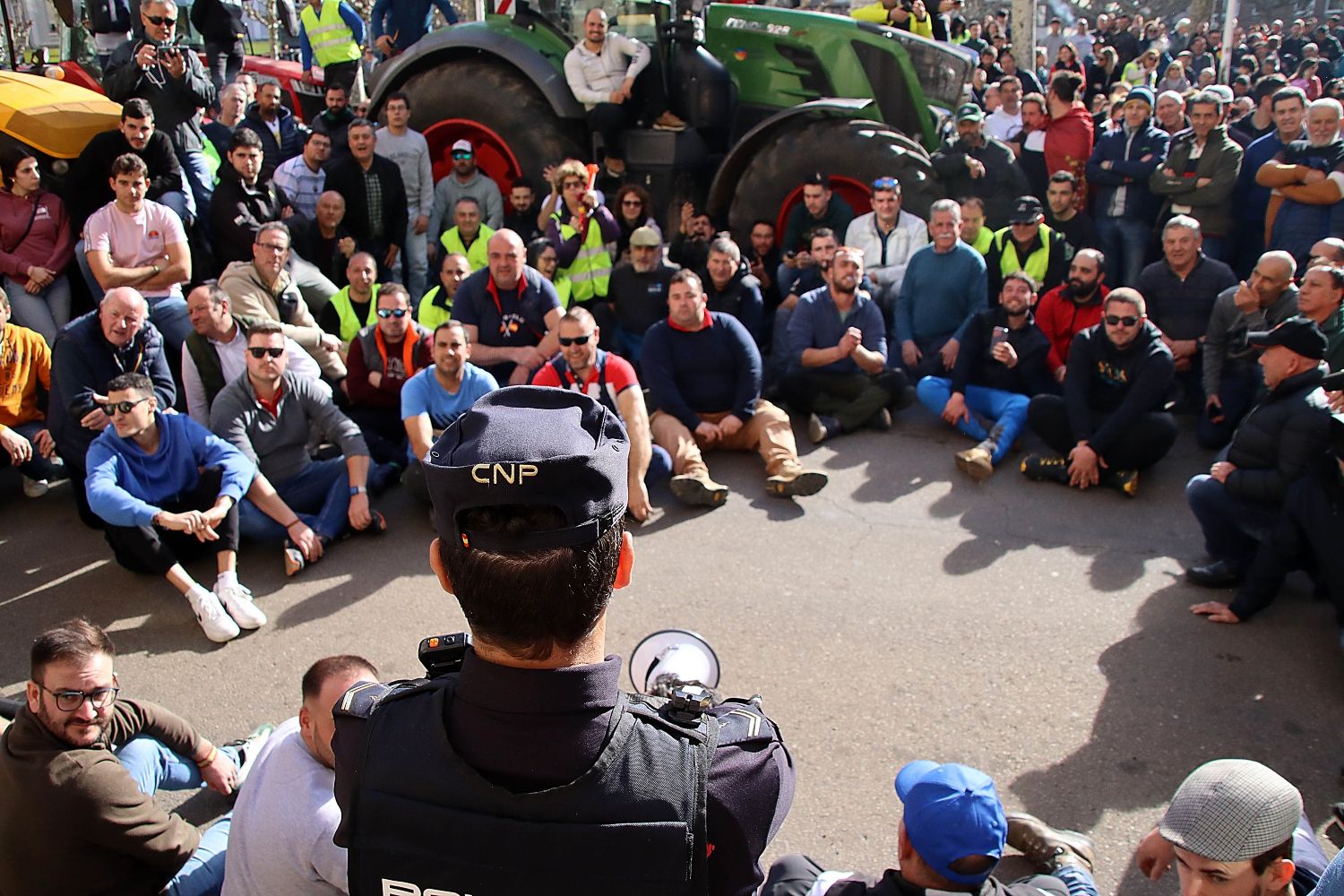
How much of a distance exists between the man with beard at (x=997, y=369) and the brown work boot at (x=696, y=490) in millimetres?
1636

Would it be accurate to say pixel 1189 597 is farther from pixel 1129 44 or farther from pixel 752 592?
pixel 1129 44

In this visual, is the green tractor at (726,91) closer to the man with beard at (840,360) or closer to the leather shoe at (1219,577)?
the man with beard at (840,360)

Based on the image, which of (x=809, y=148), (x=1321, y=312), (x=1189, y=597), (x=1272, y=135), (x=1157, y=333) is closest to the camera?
(x=1189, y=597)

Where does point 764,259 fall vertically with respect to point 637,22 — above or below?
below

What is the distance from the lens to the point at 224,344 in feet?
18.4

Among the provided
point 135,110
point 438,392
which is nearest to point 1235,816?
point 438,392

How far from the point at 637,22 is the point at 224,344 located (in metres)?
4.11

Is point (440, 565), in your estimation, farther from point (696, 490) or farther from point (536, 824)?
point (696, 490)

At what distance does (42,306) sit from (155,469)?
89.5 inches

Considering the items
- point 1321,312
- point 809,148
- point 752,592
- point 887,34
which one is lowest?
point 752,592

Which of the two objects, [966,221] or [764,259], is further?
[764,259]

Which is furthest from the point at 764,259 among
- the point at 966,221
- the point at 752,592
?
the point at 752,592

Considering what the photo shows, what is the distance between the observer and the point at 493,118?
844cm

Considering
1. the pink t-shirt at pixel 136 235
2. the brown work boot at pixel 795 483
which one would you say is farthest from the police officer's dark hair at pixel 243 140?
the brown work boot at pixel 795 483
